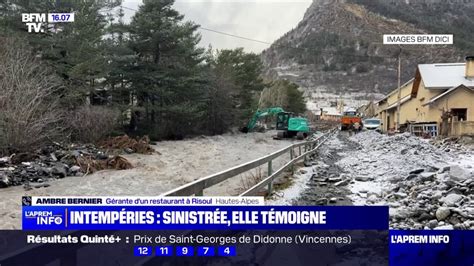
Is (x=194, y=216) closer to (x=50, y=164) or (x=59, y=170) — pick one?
(x=59, y=170)

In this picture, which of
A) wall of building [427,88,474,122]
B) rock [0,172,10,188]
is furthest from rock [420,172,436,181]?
wall of building [427,88,474,122]

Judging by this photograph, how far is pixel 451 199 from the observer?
394cm

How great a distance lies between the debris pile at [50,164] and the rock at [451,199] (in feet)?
19.4

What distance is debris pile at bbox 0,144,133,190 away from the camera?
6.41 metres

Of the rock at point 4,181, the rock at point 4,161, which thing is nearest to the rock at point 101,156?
the rock at point 4,161

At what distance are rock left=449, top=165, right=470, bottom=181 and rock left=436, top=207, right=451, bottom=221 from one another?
57.5 inches

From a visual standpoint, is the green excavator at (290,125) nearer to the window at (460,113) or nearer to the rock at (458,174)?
the window at (460,113)

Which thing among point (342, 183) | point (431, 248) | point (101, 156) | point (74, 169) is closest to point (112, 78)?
point (101, 156)

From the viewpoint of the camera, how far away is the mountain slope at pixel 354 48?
4.04m

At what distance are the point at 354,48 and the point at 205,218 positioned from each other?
12.3 ft

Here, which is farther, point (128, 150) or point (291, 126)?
point (291, 126)

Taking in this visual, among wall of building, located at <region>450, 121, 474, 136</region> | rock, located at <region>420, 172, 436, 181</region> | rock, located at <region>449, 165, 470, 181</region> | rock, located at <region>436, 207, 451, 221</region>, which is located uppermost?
wall of building, located at <region>450, 121, 474, 136</region>

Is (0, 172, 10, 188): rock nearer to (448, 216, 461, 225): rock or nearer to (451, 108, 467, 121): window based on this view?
(448, 216, 461, 225): rock

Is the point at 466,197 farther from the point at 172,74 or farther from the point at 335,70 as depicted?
the point at 172,74
